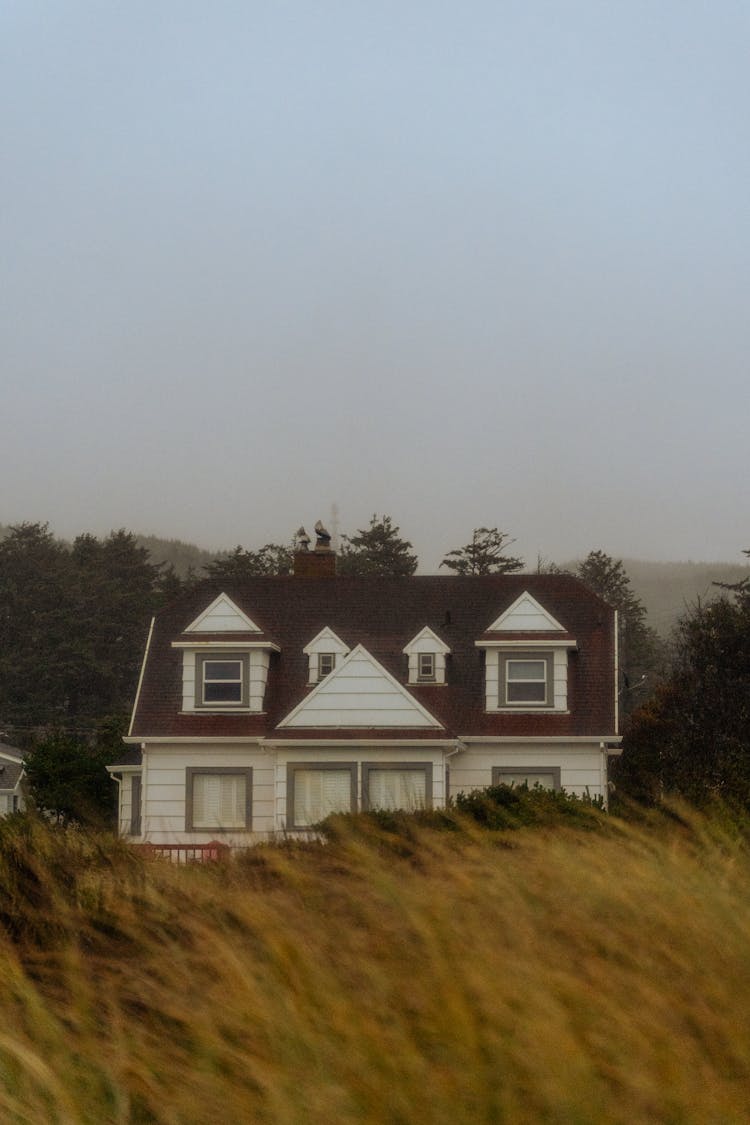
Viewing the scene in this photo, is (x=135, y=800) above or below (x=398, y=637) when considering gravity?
below

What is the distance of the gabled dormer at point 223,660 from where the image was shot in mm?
33375

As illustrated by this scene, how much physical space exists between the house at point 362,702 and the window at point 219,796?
0.03m

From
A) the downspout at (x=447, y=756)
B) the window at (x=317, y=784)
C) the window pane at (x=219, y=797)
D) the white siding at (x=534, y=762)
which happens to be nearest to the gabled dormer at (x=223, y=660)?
the window pane at (x=219, y=797)

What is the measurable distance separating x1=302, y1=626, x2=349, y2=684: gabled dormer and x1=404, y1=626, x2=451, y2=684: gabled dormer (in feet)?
5.04

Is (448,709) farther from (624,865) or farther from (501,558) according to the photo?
(501,558)

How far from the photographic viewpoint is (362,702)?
104 feet

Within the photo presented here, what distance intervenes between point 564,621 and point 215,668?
8070 mm

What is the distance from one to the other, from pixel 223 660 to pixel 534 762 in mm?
7380

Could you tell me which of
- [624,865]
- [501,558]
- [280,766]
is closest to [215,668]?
[280,766]

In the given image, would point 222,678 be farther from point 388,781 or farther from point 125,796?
point 388,781

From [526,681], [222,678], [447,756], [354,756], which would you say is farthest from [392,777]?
[222,678]

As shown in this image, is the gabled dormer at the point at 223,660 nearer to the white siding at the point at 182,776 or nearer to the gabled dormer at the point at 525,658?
the white siding at the point at 182,776

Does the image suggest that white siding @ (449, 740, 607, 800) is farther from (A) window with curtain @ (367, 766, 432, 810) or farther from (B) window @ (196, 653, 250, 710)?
(B) window @ (196, 653, 250, 710)

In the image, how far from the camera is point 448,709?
33094 millimetres
